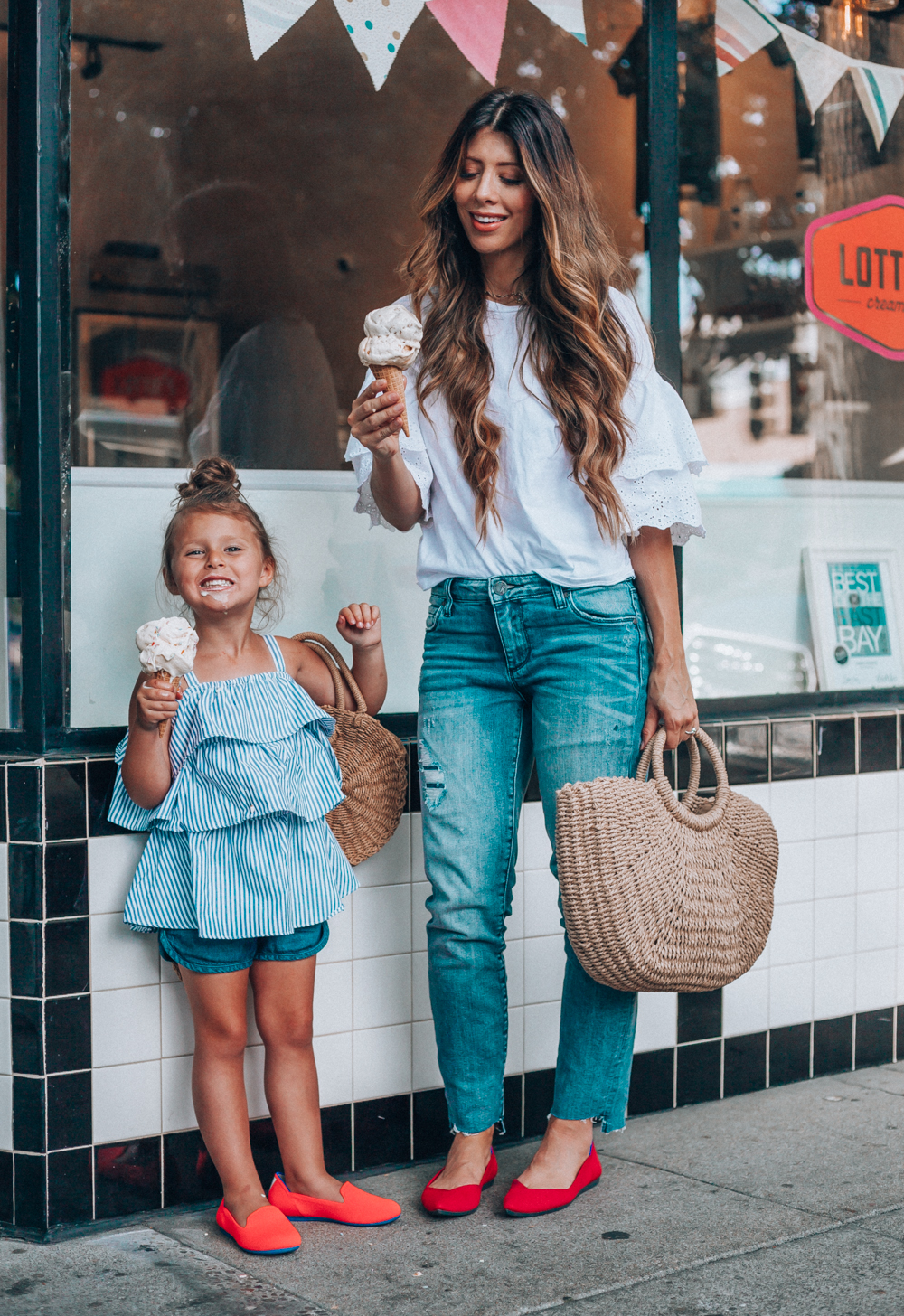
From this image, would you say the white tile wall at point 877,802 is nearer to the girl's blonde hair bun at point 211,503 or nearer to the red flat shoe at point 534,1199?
the red flat shoe at point 534,1199

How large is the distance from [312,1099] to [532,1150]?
666mm

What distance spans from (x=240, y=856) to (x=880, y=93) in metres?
3.11

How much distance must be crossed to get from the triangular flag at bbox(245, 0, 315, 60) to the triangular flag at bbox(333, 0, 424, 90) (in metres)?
0.10

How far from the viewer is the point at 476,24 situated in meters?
3.54

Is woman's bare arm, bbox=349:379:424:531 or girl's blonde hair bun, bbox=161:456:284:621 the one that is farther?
girl's blonde hair bun, bbox=161:456:284:621

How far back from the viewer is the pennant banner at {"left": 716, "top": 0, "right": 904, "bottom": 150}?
3896 mm

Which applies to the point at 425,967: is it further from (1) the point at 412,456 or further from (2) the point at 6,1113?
(1) the point at 412,456

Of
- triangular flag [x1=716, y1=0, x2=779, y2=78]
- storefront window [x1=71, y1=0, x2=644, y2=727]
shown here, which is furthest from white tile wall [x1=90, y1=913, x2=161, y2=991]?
triangular flag [x1=716, y1=0, x2=779, y2=78]

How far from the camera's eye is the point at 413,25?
11.4 feet

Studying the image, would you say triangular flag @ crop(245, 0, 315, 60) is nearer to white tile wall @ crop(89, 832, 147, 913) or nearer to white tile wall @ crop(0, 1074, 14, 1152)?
white tile wall @ crop(89, 832, 147, 913)

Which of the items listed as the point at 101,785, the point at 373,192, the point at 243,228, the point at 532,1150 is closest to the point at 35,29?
the point at 243,228

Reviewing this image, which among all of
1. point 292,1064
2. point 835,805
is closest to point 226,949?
point 292,1064

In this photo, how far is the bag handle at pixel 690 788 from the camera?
110 inches

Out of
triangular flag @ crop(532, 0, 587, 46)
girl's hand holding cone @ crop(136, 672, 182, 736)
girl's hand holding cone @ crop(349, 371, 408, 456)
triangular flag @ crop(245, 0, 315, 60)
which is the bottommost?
girl's hand holding cone @ crop(136, 672, 182, 736)
